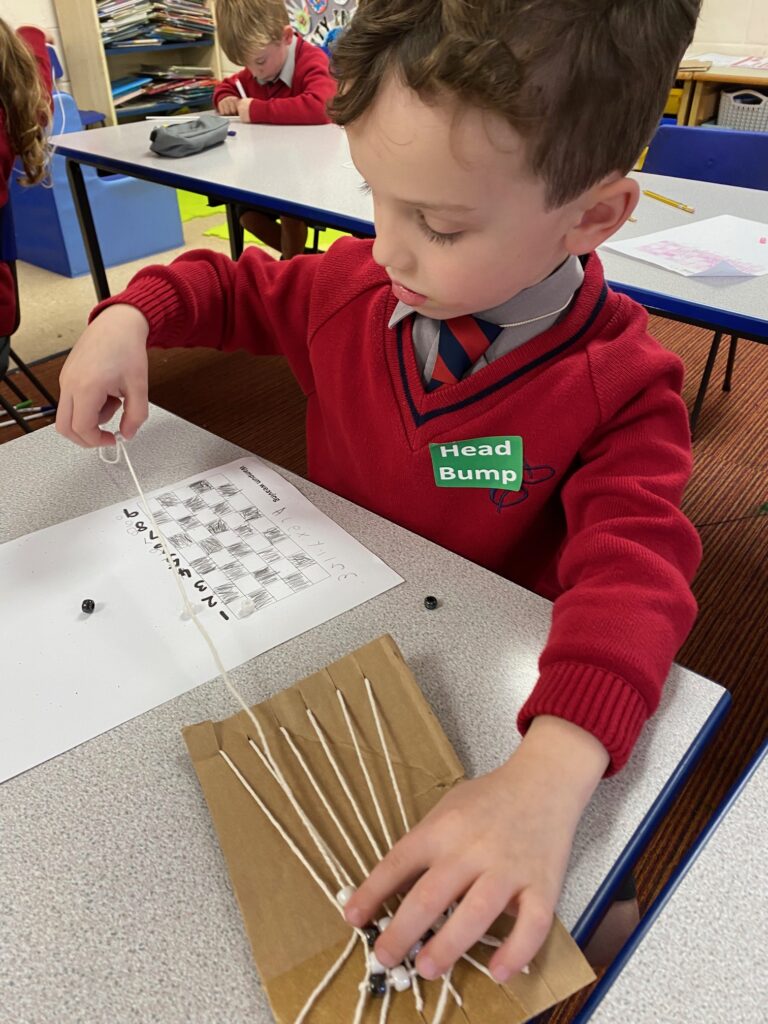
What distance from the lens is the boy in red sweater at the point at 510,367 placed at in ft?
1.37

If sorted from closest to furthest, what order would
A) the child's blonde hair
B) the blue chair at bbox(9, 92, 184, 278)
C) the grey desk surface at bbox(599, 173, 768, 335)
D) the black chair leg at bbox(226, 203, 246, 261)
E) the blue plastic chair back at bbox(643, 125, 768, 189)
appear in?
the grey desk surface at bbox(599, 173, 768, 335)
the child's blonde hair
the blue plastic chair back at bbox(643, 125, 768, 189)
the black chair leg at bbox(226, 203, 246, 261)
the blue chair at bbox(9, 92, 184, 278)

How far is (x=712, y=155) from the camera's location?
6.33 feet

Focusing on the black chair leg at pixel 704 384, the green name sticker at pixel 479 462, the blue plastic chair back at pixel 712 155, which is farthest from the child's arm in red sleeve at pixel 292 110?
the green name sticker at pixel 479 462

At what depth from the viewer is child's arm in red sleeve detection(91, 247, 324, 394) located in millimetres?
842

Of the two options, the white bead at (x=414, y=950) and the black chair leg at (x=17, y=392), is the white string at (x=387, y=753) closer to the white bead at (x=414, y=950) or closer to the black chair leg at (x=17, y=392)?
the white bead at (x=414, y=950)

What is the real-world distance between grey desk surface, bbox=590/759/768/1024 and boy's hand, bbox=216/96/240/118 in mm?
2694

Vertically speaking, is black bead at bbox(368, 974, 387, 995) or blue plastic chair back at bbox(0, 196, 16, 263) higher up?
black bead at bbox(368, 974, 387, 995)

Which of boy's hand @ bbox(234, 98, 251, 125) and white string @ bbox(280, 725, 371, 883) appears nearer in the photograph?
white string @ bbox(280, 725, 371, 883)

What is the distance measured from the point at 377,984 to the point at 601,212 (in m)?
0.51

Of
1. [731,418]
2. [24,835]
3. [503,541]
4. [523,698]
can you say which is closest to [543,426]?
[503,541]

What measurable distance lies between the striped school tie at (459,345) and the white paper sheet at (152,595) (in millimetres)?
184

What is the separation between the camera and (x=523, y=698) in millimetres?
528

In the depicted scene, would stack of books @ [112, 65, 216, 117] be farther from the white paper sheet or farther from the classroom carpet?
the white paper sheet

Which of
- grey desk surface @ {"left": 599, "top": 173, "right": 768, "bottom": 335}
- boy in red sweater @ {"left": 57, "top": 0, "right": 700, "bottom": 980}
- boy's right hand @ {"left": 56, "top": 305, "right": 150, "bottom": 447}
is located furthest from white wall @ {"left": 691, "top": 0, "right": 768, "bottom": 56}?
boy's right hand @ {"left": 56, "top": 305, "right": 150, "bottom": 447}
